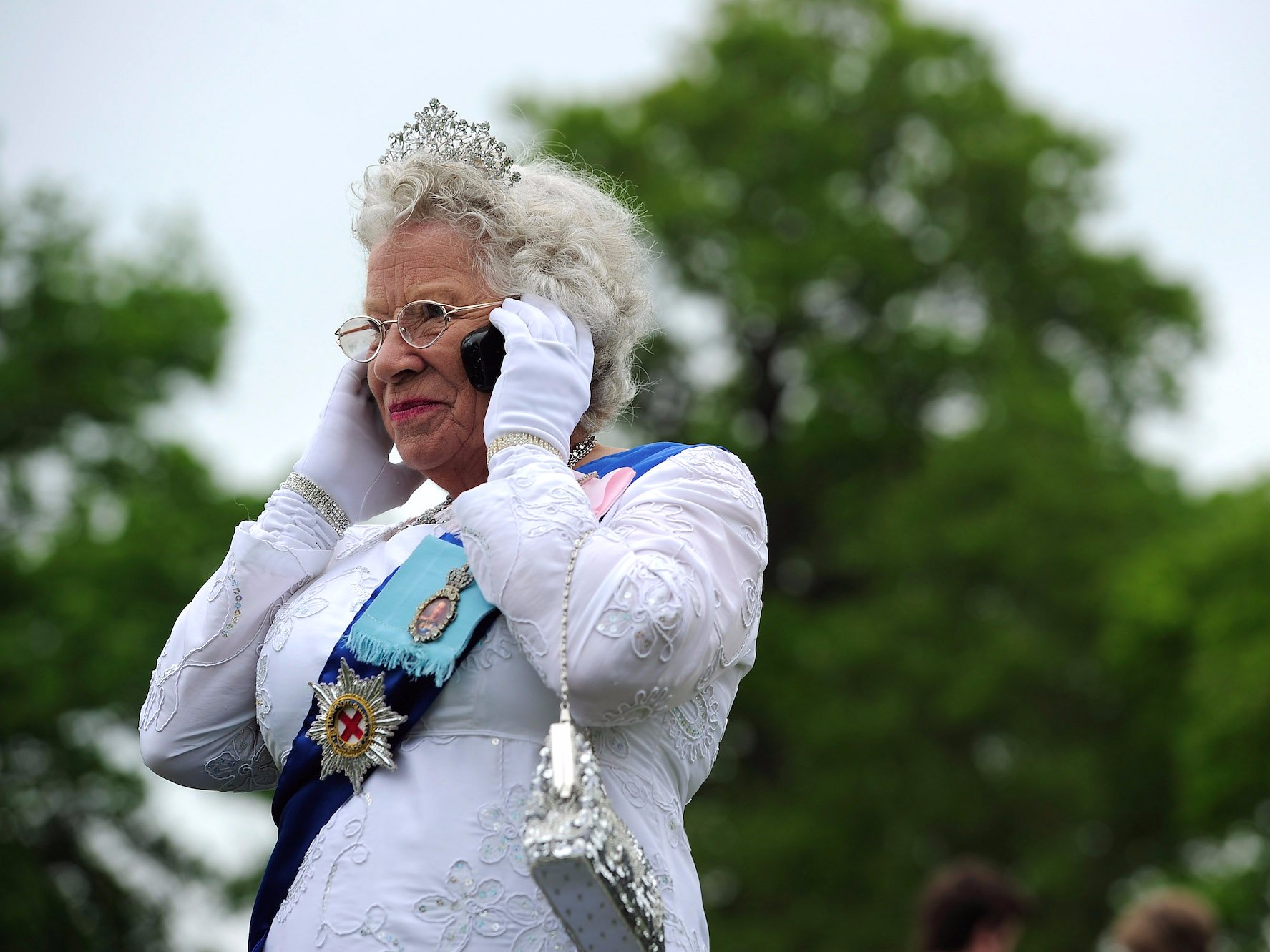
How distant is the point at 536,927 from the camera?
2463 mm

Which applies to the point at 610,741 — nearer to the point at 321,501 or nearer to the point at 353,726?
the point at 353,726

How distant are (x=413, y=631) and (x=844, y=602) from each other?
1692 centimetres

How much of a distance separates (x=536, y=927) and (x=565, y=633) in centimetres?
44

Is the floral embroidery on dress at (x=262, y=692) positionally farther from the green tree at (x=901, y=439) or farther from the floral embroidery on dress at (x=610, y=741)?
the green tree at (x=901, y=439)

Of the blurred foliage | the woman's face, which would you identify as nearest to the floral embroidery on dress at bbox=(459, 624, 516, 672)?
the woman's face

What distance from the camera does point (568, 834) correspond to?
2.26 metres

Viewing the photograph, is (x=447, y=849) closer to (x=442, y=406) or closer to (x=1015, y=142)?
(x=442, y=406)

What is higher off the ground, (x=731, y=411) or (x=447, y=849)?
(x=731, y=411)

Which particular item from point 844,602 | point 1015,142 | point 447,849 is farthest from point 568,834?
point 1015,142

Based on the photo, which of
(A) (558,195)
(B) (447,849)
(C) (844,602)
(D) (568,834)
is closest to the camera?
(D) (568,834)

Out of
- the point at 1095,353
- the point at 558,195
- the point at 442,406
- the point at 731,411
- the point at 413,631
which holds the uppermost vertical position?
the point at 1095,353

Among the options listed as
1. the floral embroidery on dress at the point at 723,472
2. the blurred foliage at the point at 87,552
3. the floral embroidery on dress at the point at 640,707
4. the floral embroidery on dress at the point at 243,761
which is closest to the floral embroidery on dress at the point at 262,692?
the floral embroidery on dress at the point at 243,761

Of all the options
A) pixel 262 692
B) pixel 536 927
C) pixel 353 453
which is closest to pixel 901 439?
pixel 353 453

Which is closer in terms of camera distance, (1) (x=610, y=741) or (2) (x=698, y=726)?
(1) (x=610, y=741)
